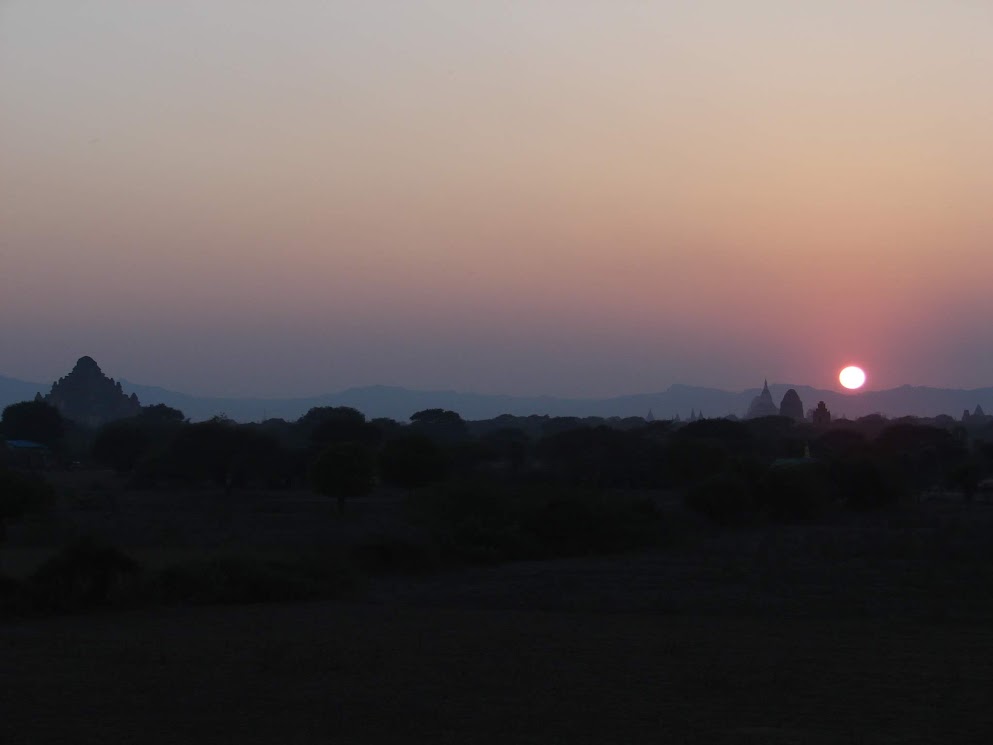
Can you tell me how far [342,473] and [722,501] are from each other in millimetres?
17076

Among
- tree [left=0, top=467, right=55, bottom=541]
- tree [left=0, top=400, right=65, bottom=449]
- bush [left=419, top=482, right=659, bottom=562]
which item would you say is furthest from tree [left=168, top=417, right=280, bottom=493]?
tree [left=0, top=400, right=65, bottom=449]

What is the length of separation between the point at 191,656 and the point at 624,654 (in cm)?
706

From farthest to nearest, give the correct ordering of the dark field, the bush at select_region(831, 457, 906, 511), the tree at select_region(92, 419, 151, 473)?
the tree at select_region(92, 419, 151, 473) → the bush at select_region(831, 457, 906, 511) → the dark field

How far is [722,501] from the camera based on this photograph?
52812 millimetres

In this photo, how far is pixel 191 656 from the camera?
66.8 ft

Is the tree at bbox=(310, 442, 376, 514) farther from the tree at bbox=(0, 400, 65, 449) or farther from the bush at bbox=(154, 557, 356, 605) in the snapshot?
the tree at bbox=(0, 400, 65, 449)

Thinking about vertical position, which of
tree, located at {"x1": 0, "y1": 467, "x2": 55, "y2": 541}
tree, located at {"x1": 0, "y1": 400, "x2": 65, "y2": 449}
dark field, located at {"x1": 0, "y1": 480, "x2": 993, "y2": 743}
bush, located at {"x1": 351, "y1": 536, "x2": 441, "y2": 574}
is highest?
tree, located at {"x1": 0, "y1": 400, "x2": 65, "y2": 449}

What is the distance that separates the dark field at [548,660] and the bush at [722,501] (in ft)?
52.0

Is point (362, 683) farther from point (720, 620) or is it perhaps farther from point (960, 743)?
point (720, 620)

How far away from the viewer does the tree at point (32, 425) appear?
11456cm

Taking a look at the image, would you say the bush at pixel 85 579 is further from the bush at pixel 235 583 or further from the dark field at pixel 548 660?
the dark field at pixel 548 660

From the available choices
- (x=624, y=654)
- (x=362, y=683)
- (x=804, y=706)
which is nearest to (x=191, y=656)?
(x=362, y=683)

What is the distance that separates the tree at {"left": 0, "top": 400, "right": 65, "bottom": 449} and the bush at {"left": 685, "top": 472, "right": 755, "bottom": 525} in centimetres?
7656

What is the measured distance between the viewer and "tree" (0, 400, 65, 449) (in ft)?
376
